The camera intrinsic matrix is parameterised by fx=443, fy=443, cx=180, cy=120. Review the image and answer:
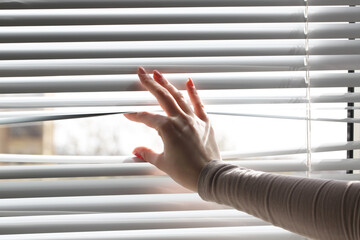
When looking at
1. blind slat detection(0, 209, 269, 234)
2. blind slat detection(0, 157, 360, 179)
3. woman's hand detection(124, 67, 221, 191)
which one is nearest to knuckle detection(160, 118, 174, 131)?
woman's hand detection(124, 67, 221, 191)

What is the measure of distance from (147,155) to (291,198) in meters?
0.31

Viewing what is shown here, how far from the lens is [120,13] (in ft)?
3.17

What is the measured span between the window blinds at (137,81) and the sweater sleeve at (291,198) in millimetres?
130

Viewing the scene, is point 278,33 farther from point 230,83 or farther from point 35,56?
point 35,56

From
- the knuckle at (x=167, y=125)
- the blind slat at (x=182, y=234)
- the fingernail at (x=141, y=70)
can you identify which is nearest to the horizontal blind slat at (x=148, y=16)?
the fingernail at (x=141, y=70)

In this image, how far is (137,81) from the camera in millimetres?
950

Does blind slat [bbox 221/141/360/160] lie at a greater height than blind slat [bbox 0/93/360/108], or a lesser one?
lesser

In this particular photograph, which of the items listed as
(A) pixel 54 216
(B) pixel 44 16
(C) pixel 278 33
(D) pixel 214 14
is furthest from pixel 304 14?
(A) pixel 54 216

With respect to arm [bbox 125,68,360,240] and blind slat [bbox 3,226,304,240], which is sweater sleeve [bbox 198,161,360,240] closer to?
arm [bbox 125,68,360,240]

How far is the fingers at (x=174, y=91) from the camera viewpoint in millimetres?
928

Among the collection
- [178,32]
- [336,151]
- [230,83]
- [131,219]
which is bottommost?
[131,219]

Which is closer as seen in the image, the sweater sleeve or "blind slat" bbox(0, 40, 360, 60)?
the sweater sleeve

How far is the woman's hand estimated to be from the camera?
90 cm

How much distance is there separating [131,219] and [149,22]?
1.41 ft
